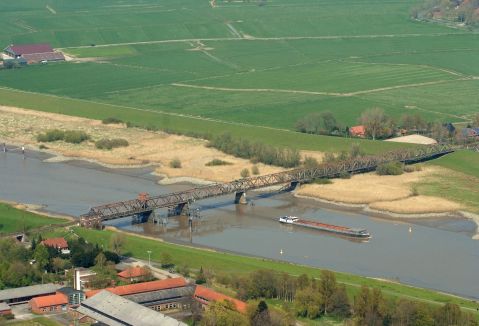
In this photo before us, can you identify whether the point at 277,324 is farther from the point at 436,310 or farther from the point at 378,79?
the point at 378,79

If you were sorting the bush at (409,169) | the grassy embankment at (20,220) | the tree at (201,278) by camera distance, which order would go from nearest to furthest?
the tree at (201,278) < the grassy embankment at (20,220) < the bush at (409,169)

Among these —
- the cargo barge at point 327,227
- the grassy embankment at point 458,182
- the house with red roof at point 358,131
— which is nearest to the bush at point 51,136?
the house with red roof at point 358,131

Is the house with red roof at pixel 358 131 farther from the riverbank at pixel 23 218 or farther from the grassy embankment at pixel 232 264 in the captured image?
the grassy embankment at pixel 232 264

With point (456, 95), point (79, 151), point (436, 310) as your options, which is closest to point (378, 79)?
point (456, 95)

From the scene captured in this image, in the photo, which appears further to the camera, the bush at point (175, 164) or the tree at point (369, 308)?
the bush at point (175, 164)

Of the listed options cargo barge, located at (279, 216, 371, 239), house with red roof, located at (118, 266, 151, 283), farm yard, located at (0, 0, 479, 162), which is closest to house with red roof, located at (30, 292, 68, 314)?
house with red roof, located at (118, 266, 151, 283)

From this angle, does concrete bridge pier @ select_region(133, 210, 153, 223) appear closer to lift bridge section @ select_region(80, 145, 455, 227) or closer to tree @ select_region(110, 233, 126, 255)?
lift bridge section @ select_region(80, 145, 455, 227)
